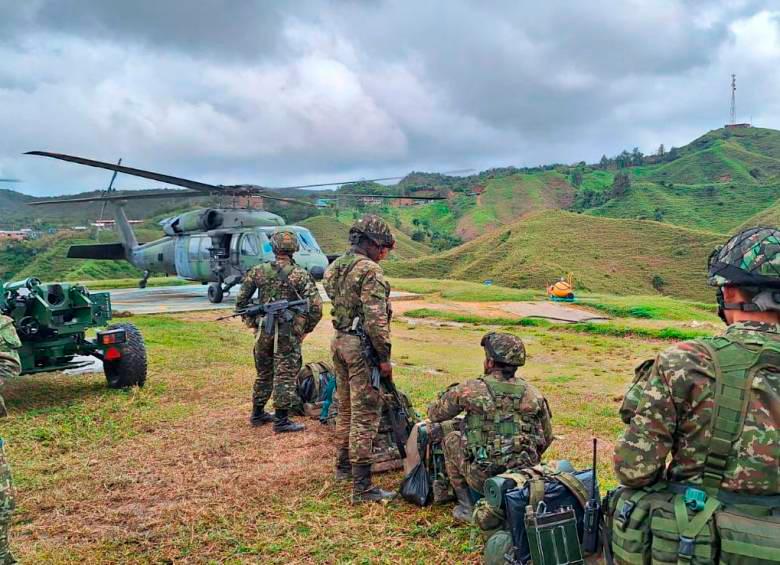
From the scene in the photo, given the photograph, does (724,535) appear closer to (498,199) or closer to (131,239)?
(131,239)

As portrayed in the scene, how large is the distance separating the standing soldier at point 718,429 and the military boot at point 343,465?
2633 mm

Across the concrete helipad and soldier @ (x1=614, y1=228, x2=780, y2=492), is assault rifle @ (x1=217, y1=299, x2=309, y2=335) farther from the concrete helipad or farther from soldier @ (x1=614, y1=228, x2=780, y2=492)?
the concrete helipad

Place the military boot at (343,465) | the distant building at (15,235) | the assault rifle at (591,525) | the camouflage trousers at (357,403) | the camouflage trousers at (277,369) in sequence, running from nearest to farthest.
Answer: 1. the assault rifle at (591,525)
2. the camouflage trousers at (357,403)
3. the military boot at (343,465)
4. the camouflage trousers at (277,369)
5. the distant building at (15,235)

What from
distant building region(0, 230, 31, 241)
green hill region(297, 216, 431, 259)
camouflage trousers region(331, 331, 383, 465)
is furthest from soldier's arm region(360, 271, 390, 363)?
green hill region(297, 216, 431, 259)

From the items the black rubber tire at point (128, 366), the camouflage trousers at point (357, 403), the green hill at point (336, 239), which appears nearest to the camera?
the camouflage trousers at point (357, 403)

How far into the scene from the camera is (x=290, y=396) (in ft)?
18.6

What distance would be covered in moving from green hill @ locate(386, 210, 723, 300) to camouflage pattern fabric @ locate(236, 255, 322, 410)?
2422 centimetres

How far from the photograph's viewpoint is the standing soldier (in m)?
1.93

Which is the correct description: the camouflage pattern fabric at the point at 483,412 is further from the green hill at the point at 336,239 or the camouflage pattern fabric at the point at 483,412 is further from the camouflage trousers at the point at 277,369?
the green hill at the point at 336,239

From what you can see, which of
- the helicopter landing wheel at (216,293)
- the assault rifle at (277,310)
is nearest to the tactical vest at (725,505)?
the assault rifle at (277,310)

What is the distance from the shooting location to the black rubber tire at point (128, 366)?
7.17m

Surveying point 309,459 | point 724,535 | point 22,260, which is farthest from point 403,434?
point 22,260

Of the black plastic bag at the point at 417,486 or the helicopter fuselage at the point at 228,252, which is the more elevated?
the helicopter fuselage at the point at 228,252

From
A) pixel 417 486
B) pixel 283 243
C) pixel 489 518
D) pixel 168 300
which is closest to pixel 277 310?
pixel 283 243
